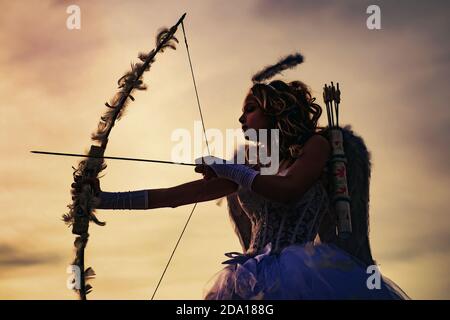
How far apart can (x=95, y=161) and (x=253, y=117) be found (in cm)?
137

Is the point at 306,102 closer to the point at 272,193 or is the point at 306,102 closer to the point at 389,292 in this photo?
the point at 272,193

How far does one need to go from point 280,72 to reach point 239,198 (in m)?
1.17

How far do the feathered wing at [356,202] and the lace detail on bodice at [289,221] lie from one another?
0.47 ft

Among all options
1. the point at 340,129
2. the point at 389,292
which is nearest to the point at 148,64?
the point at 340,129

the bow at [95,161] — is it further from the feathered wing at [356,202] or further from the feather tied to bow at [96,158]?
the feathered wing at [356,202]

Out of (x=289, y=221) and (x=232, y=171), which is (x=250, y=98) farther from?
(x=289, y=221)

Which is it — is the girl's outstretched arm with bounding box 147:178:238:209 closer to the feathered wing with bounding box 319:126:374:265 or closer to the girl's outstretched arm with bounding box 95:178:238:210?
the girl's outstretched arm with bounding box 95:178:238:210

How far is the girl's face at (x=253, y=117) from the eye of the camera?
7.19 metres

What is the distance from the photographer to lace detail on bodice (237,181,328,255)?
675 cm

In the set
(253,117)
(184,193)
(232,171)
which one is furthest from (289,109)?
(184,193)

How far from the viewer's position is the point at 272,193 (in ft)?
21.5

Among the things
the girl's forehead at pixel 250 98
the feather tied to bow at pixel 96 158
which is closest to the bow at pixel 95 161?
the feather tied to bow at pixel 96 158

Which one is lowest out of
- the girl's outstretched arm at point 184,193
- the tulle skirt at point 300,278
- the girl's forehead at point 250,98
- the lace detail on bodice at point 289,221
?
the tulle skirt at point 300,278

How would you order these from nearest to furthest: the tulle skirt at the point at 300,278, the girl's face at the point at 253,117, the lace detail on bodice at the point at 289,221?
the tulle skirt at the point at 300,278 < the lace detail on bodice at the point at 289,221 < the girl's face at the point at 253,117
